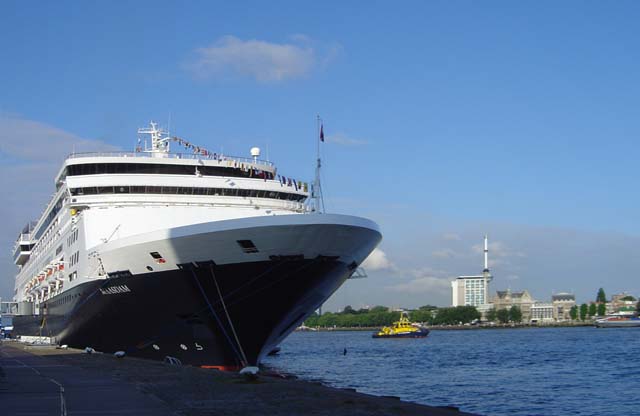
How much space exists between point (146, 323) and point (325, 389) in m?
12.0

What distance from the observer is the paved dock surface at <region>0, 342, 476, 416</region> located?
14234mm

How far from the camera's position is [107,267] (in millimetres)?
28828

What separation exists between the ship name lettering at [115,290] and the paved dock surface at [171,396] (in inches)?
181

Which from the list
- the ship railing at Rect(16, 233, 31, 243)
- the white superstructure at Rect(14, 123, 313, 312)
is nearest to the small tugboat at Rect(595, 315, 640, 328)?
the ship railing at Rect(16, 233, 31, 243)

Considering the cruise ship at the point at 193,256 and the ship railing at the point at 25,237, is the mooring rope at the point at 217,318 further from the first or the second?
the ship railing at the point at 25,237

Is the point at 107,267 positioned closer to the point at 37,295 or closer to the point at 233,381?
the point at 233,381

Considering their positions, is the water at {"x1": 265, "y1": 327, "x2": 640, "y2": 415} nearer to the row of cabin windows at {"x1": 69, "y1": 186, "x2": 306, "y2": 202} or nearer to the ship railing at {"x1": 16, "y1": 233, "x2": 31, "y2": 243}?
the row of cabin windows at {"x1": 69, "y1": 186, "x2": 306, "y2": 202}

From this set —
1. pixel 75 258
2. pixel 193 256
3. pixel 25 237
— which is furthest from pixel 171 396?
pixel 25 237

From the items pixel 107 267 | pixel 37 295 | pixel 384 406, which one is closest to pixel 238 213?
pixel 107 267

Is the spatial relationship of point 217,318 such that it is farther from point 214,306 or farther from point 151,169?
point 151,169

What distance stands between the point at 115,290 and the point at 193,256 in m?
4.72

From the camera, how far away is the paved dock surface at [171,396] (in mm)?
14234

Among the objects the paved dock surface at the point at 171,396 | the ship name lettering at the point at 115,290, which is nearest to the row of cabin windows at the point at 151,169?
the ship name lettering at the point at 115,290

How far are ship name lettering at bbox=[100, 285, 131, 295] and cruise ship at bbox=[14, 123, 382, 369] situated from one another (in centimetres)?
6
